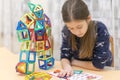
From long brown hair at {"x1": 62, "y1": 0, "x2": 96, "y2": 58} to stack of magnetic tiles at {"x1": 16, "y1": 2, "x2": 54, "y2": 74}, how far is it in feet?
0.44

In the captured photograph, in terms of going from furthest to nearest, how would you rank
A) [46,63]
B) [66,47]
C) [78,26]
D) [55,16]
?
1. [55,16]
2. [66,47]
3. [46,63]
4. [78,26]

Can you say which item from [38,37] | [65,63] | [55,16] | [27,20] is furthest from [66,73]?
[55,16]

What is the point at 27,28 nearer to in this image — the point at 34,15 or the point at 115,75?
the point at 34,15

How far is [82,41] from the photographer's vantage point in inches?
54.8

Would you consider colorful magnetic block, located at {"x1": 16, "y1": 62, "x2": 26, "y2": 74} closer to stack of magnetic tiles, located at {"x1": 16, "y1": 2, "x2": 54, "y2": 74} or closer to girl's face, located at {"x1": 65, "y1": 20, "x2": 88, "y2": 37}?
stack of magnetic tiles, located at {"x1": 16, "y1": 2, "x2": 54, "y2": 74}

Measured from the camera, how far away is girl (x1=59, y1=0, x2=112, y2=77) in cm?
126

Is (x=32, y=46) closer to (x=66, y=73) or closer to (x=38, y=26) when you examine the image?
(x=38, y=26)

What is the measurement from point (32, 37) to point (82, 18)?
290 millimetres

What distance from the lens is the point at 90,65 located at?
1.35 m

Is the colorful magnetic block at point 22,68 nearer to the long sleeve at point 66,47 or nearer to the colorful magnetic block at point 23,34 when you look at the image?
the colorful magnetic block at point 23,34

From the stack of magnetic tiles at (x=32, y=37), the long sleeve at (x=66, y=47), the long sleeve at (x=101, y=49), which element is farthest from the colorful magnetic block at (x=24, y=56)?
the long sleeve at (x=101, y=49)

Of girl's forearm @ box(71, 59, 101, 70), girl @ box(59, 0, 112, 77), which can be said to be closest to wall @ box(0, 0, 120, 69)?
girl @ box(59, 0, 112, 77)

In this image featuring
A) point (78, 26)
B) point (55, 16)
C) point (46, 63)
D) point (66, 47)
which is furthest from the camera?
point (55, 16)

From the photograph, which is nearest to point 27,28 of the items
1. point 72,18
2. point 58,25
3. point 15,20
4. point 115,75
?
point 72,18
